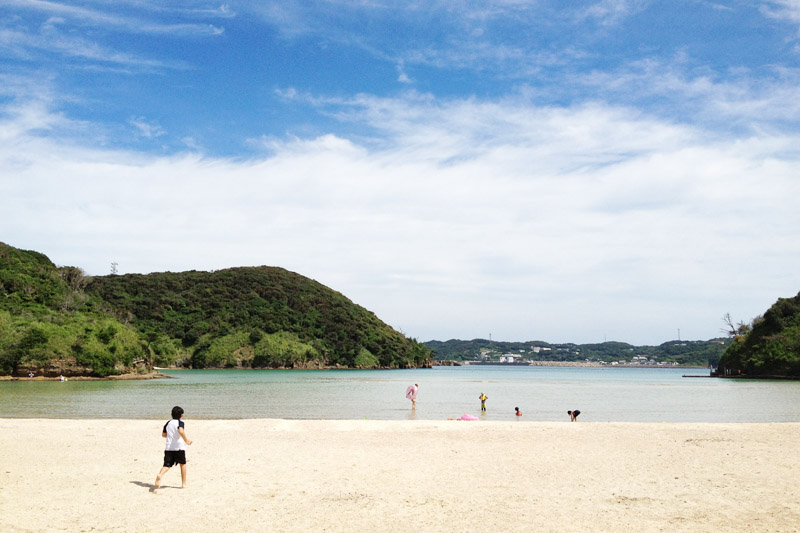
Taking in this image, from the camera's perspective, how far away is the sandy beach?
9.17 meters

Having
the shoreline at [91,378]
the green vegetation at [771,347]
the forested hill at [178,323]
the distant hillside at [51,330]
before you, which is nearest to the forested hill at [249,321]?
the forested hill at [178,323]

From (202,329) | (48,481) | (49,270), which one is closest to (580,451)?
(48,481)

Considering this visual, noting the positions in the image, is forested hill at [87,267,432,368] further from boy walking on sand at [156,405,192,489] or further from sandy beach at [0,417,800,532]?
boy walking on sand at [156,405,192,489]

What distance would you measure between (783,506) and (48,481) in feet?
Result: 45.8

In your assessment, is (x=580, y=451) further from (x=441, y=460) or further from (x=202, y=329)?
(x=202, y=329)

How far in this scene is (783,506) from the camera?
10.1 metres

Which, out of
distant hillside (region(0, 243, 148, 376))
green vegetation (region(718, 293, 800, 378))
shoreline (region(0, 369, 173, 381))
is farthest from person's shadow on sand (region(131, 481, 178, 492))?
green vegetation (region(718, 293, 800, 378))

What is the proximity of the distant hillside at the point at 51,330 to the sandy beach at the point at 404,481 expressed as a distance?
58131mm

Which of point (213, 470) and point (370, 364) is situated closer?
point (213, 470)

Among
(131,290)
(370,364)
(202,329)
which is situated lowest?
(370,364)

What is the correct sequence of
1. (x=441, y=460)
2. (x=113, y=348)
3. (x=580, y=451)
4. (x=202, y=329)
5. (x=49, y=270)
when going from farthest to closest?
(x=202, y=329) → (x=49, y=270) → (x=113, y=348) → (x=580, y=451) → (x=441, y=460)

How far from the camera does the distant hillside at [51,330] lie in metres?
69.8

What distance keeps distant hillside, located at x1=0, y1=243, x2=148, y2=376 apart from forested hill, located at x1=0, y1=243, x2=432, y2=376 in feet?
0.44

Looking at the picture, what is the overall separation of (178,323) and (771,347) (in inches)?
4982
